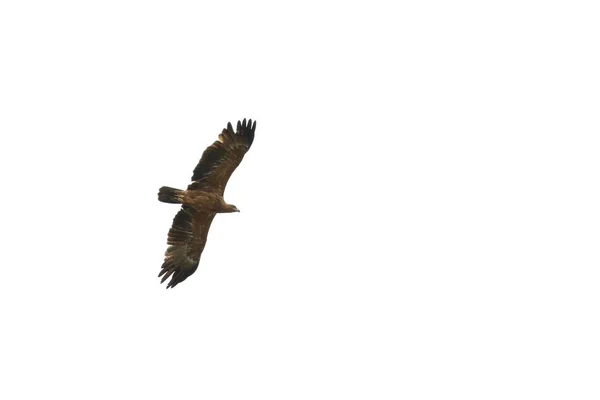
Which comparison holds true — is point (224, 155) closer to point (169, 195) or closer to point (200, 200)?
point (200, 200)

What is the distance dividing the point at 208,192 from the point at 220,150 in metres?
1.13

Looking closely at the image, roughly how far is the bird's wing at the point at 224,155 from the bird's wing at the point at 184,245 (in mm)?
1034

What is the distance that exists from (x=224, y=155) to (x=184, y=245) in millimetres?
2712

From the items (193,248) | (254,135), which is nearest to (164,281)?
(193,248)

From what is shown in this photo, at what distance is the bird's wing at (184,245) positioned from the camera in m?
24.6

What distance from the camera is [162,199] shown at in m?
23.7

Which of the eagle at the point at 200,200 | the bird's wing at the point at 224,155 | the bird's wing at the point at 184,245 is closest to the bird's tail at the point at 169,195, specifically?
the eagle at the point at 200,200

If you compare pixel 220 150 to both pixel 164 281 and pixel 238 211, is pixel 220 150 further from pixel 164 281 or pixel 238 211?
pixel 164 281

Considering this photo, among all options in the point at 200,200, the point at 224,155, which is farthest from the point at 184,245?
the point at 224,155

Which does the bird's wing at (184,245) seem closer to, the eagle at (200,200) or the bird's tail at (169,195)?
the eagle at (200,200)

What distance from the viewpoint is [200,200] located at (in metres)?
24.0

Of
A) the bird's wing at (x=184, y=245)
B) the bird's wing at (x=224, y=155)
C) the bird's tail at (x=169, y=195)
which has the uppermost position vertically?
the bird's wing at (x=224, y=155)

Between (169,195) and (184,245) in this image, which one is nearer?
(169,195)

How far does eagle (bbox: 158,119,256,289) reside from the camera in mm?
23797
